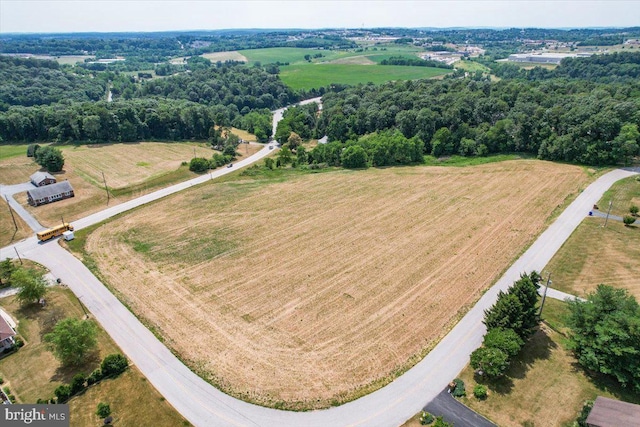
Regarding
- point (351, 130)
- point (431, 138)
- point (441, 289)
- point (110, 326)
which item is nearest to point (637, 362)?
point (441, 289)

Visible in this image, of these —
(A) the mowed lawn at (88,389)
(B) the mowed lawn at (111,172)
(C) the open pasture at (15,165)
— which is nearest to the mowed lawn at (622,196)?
(A) the mowed lawn at (88,389)

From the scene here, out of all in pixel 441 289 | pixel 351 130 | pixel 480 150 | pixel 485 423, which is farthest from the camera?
pixel 351 130

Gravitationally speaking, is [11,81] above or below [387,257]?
above

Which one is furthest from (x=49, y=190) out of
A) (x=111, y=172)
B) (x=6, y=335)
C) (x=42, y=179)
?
(x=6, y=335)

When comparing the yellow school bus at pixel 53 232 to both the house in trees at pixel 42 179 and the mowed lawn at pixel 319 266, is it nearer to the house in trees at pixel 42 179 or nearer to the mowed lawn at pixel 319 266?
the mowed lawn at pixel 319 266

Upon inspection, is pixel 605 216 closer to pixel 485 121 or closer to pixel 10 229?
pixel 485 121

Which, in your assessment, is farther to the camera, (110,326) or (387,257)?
(387,257)

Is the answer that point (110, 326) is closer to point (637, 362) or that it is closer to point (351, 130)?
point (637, 362)
